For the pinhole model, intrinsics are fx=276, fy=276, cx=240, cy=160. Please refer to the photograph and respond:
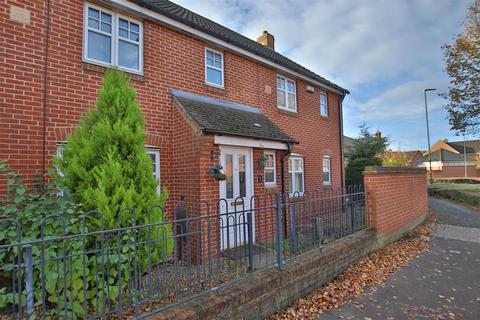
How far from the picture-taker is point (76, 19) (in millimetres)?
5238

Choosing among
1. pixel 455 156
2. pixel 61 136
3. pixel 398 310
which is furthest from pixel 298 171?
pixel 455 156

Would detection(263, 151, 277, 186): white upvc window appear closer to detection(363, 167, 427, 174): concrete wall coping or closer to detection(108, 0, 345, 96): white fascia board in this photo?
detection(363, 167, 427, 174): concrete wall coping

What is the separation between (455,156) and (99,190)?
67137mm

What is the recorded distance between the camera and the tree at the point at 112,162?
340 cm

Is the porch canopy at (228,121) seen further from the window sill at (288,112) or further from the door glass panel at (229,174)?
the window sill at (288,112)

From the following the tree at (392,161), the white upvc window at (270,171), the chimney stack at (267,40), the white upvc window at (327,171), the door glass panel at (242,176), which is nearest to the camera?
the door glass panel at (242,176)

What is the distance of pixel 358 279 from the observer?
16.7 ft

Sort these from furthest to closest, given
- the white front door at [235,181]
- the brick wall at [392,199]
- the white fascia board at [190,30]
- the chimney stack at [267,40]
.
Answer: the chimney stack at [267,40], the brick wall at [392,199], the white front door at [235,181], the white fascia board at [190,30]

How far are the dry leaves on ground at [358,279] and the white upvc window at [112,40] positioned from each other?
553 centimetres

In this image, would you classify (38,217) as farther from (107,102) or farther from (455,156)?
(455,156)

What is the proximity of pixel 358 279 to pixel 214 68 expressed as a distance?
6.13 meters

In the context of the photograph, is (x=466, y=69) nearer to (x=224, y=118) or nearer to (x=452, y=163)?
(x=224, y=118)

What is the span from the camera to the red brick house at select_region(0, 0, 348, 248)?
460 cm

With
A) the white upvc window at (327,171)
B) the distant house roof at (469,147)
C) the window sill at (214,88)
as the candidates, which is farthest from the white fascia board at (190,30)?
the distant house roof at (469,147)
